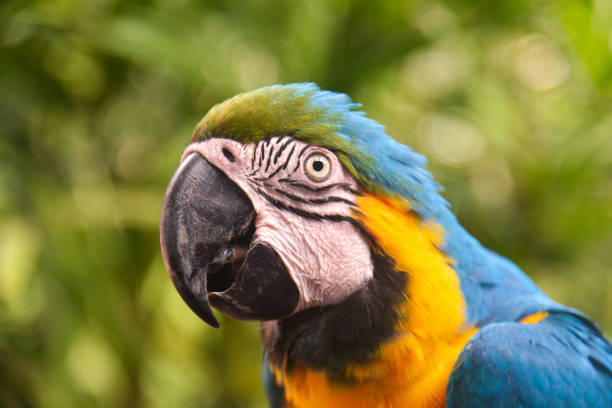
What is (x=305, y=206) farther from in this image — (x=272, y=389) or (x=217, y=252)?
(x=272, y=389)

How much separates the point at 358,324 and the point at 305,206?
22 cm

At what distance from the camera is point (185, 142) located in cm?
207

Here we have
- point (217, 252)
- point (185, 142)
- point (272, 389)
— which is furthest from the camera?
point (185, 142)

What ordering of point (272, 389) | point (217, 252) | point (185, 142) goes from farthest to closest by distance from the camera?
point (185, 142) → point (272, 389) → point (217, 252)

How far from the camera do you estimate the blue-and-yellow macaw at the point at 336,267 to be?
88 centimetres

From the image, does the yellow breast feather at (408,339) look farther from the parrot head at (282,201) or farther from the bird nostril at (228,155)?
the bird nostril at (228,155)

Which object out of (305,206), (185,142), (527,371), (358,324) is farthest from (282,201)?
(185,142)

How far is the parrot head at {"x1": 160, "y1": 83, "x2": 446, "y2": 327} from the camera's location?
2.90 feet

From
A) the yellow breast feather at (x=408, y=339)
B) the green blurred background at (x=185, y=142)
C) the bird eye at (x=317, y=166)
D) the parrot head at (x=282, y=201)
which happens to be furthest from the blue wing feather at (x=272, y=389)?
the green blurred background at (x=185, y=142)

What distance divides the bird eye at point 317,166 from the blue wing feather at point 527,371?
0.39m

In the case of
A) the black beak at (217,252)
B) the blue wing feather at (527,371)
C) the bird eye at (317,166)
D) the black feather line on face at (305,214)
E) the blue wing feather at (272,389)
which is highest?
the bird eye at (317,166)

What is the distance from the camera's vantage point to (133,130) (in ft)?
8.22

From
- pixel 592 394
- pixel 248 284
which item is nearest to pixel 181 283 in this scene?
pixel 248 284

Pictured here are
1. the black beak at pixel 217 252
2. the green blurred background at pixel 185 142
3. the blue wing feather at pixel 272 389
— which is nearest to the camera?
the black beak at pixel 217 252
